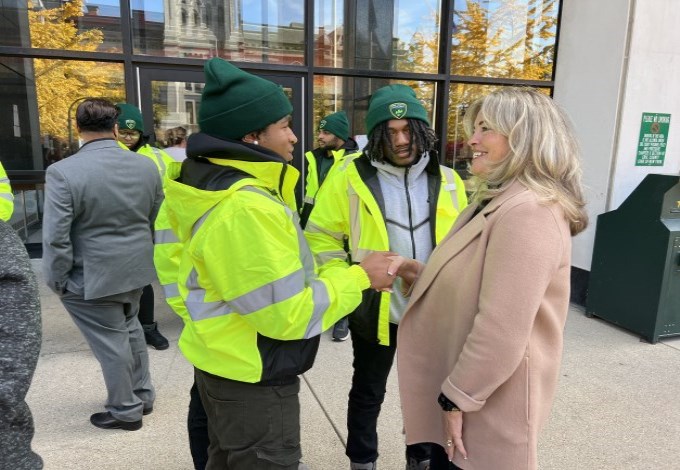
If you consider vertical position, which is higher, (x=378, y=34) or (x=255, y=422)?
(x=378, y=34)

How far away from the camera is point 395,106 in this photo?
2.28m

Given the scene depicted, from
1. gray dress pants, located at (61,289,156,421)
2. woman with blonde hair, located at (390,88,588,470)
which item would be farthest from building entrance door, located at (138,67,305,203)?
woman with blonde hair, located at (390,88,588,470)

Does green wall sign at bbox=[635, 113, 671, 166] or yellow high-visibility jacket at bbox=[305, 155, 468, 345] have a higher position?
green wall sign at bbox=[635, 113, 671, 166]

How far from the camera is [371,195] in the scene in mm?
2303

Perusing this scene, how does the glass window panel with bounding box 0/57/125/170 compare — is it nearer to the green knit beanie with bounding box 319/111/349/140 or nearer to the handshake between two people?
the green knit beanie with bounding box 319/111/349/140

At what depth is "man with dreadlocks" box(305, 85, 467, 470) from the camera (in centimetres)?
231

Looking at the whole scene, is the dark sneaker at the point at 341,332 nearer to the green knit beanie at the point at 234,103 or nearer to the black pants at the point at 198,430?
the black pants at the point at 198,430

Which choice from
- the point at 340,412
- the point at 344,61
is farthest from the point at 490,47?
the point at 340,412

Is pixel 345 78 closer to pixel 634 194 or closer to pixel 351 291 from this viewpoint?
pixel 634 194

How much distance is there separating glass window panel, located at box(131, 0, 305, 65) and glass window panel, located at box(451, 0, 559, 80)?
2199 mm

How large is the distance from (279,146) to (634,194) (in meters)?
4.14

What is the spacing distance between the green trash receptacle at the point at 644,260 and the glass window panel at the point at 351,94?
297 centimetres

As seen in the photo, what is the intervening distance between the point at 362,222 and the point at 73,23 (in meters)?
5.10

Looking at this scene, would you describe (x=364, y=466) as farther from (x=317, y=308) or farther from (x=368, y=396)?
(x=317, y=308)
